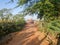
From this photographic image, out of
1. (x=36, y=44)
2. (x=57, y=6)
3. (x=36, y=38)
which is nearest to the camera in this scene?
A: (x=57, y=6)

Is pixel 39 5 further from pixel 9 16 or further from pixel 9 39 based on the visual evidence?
pixel 9 16

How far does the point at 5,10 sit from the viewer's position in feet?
73.5

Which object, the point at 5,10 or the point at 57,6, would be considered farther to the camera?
the point at 5,10

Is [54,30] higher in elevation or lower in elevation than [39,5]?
lower

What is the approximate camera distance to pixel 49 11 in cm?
1048

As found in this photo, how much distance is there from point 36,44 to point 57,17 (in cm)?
433

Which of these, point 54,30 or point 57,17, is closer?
point 54,30

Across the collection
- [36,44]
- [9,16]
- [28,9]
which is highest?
[28,9]

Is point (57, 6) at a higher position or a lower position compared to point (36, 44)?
higher

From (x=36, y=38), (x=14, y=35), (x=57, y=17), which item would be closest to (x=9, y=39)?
(x=14, y=35)

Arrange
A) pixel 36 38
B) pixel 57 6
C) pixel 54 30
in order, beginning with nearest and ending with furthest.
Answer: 1. pixel 54 30
2. pixel 57 6
3. pixel 36 38

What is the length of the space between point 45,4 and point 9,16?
13549 millimetres

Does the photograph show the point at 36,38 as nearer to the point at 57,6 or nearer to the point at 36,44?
the point at 36,44

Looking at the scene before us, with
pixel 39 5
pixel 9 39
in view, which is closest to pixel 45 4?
pixel 39 5
